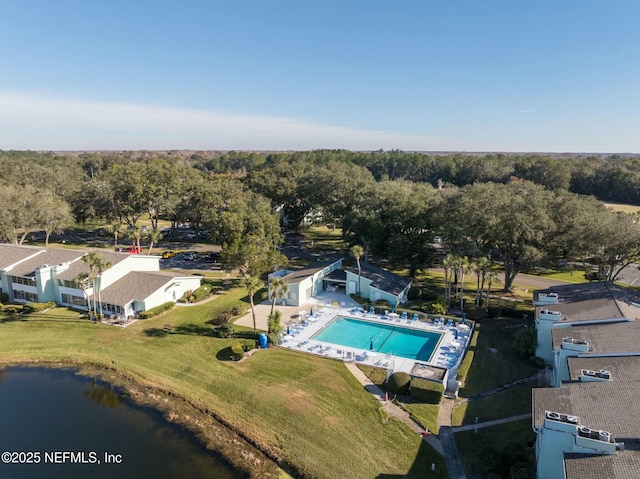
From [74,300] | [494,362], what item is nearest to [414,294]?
[494,362]

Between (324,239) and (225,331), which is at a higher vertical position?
(324,239)

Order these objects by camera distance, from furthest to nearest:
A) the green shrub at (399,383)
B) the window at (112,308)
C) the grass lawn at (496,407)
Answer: the window at (112,308), the green shrub at (399,383), the grass lawn at (496,407)

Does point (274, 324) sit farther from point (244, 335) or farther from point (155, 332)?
point (155, 332)

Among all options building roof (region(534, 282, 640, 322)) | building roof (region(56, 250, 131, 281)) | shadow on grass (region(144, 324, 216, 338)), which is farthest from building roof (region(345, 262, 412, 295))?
building roof (region(56, 250, 131, 281))

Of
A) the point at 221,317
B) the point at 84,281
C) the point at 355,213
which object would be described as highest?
the point at 355,213

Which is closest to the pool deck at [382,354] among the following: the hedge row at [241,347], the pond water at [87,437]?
the hedge row at [241,347]

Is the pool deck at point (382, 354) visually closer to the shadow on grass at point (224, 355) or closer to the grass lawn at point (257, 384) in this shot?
the grass lawn at point (257, 384)

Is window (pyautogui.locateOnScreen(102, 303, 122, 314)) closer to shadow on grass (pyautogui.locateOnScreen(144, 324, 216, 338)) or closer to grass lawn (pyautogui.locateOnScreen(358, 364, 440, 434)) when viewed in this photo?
shadow on grass (pyautogui.locateOnScreen(144, 324, 216, 338))
